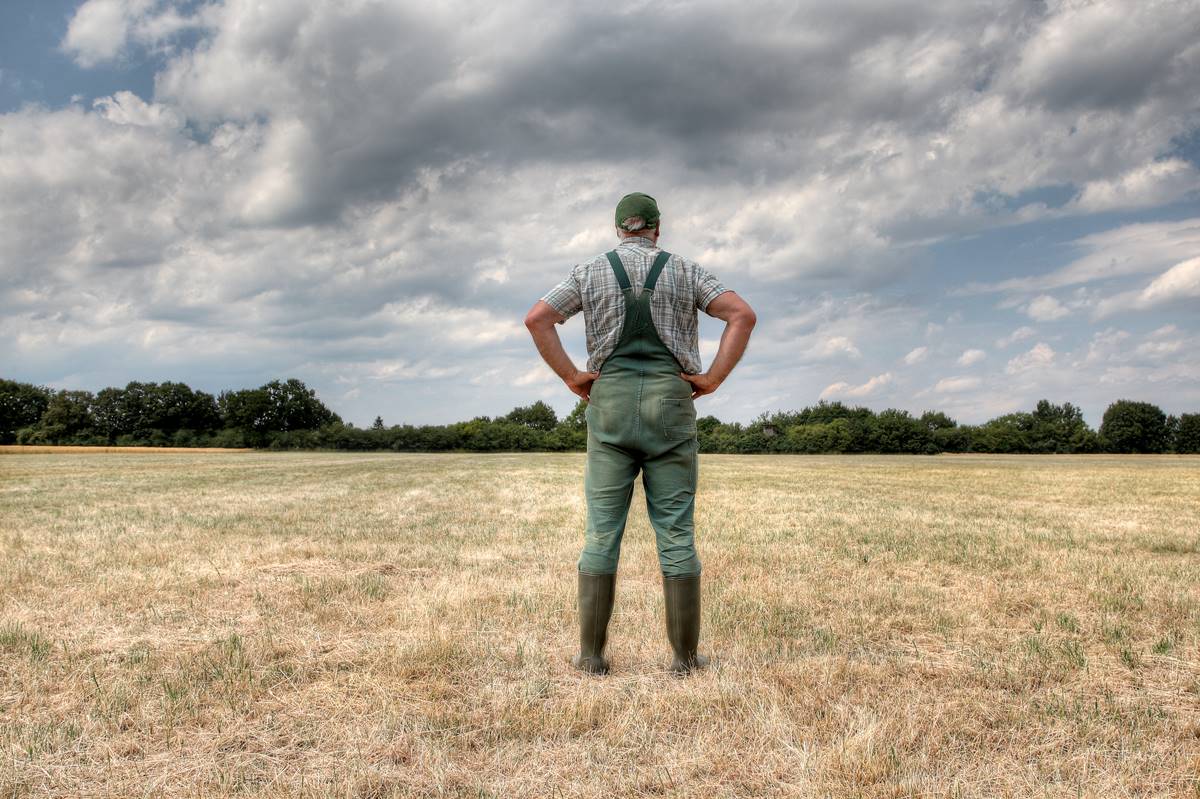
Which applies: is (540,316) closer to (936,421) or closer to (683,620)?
(683,620)

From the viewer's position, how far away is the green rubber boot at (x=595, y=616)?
14.8 feet

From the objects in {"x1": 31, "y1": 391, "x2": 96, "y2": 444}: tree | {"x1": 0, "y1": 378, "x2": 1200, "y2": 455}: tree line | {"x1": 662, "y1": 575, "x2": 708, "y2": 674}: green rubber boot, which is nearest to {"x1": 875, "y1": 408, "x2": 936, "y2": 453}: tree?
{"x1": 0, "y1": 378, "x2": 1200, "y2": 455}: tree line

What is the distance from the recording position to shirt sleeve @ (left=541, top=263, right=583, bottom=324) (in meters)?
4.50

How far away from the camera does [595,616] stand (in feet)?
14.9

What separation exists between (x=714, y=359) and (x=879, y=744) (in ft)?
7.50

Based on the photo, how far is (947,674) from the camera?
452 centimetres

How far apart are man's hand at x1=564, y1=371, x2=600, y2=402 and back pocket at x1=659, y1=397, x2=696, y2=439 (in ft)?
1.61

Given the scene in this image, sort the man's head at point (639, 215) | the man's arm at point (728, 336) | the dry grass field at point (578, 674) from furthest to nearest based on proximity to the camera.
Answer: the man's head at point (639, 215) < the man's arm at point (728, 336) < the dry grass field at point (578, 674)

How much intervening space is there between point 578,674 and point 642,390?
1810mm

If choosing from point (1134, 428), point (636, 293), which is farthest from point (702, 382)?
point (1134, 428)

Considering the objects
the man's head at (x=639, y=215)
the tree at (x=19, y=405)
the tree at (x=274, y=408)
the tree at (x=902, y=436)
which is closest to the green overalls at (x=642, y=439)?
the man's head at (x=639, y=215)

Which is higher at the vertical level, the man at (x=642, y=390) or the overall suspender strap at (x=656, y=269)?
the overall suspender strap at (x=656, y=269)

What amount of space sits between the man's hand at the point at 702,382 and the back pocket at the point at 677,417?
5.6 inches

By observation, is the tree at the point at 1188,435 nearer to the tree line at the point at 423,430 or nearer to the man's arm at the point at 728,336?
the tree line at the point at 423,430
